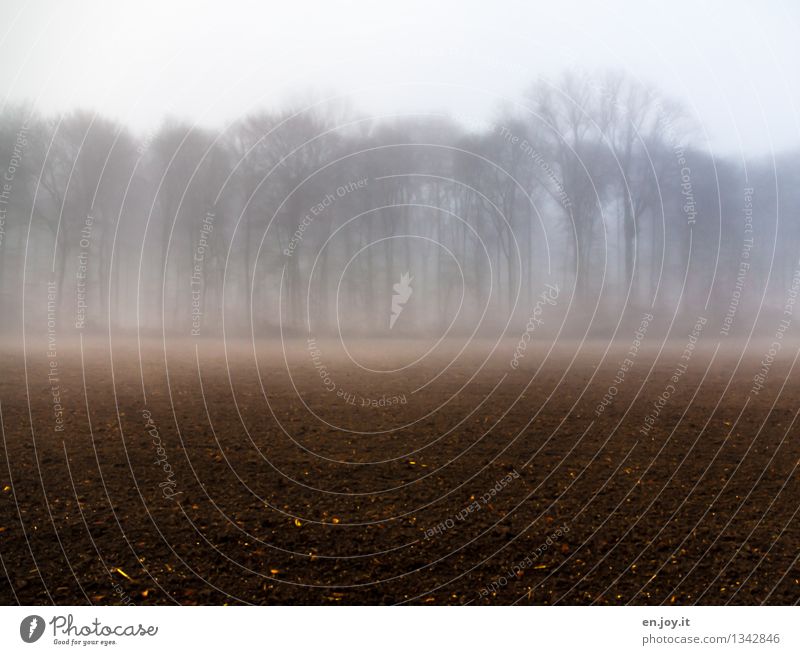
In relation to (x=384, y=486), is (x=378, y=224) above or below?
above

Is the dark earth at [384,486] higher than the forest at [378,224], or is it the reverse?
the forest at [378,224]

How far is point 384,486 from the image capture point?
3.46 metres

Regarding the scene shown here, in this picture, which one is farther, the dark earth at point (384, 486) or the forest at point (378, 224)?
the forest at point (378, 224)

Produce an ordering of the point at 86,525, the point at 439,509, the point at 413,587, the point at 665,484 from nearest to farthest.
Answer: the point at 413,587, the point at 86,525, the point at 439,509, the point at 665,484

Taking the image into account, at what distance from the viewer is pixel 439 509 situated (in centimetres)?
324

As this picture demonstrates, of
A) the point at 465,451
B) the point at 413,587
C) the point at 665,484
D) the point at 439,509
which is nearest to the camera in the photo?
the point at 413,587

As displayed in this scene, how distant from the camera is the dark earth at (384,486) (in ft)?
9.06

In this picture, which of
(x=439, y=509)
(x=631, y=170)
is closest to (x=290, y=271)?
(x=439, y=509)

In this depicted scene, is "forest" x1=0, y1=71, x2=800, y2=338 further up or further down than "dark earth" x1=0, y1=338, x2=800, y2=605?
further up

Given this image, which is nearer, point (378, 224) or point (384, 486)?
point (384, 486)

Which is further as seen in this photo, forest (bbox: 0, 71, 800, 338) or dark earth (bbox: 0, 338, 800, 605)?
forest (bbox: 0, 71, 800, 338)

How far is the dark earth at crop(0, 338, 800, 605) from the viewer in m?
2.76
